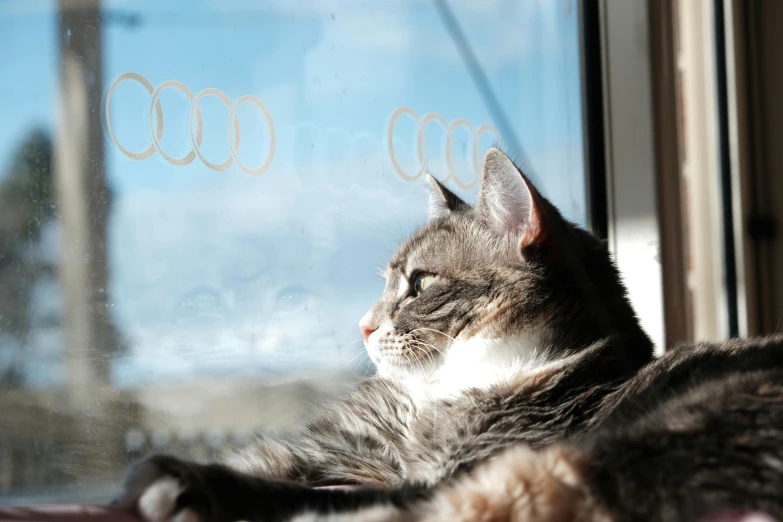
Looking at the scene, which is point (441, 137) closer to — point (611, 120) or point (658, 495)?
point (611, 120)

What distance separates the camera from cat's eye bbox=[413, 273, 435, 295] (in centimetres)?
145

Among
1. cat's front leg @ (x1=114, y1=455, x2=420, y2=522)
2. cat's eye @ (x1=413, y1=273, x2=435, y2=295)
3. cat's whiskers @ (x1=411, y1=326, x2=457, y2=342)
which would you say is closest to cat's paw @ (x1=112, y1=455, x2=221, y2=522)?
cat's front leg @ (x1=114, y1=455, x2=420, y2=522)

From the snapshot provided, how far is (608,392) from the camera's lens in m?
1.23

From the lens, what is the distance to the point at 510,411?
1189mm

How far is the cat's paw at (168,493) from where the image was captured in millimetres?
899

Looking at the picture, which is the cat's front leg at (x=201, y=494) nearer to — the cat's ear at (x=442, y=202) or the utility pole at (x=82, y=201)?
the utility pole at (x=82, y=201)

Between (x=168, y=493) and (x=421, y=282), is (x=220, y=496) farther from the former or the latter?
(x=421, y=282)

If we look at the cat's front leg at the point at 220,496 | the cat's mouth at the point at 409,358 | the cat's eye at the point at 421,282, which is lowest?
the cat's front leg at the point at 220,496

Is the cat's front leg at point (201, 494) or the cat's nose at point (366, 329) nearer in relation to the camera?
the cat's front leg at point (201, 494)

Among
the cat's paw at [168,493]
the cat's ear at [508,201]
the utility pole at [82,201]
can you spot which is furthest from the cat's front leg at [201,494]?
the cat's ear at [508,201]

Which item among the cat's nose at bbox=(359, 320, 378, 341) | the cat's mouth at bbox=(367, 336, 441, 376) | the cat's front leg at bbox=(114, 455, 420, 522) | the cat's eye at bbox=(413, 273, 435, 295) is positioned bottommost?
the cat's front leg at bbox=(114, 455, 420, 522)

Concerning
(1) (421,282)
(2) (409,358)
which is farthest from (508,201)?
(2) (409,358)

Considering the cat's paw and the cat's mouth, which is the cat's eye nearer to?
the cat's mouth

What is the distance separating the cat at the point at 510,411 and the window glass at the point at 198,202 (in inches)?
8.1
